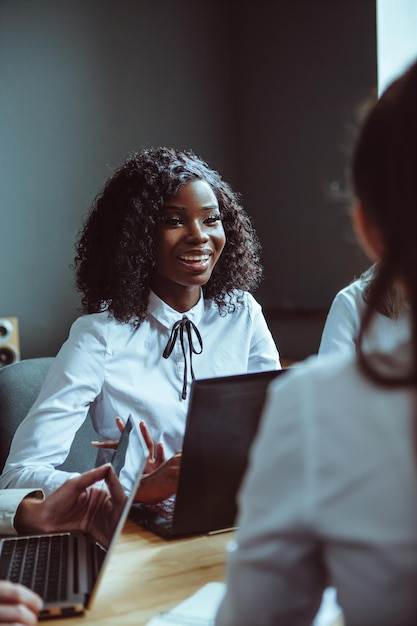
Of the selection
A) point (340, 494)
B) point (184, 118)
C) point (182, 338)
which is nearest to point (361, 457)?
point (340, 494)

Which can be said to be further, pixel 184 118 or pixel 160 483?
pixel 184 118

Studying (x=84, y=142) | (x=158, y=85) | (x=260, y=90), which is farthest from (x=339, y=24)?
(x=84, y=142)

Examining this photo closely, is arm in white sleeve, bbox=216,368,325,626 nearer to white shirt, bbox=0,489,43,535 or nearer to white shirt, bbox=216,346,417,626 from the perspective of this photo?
white shirt, bbox=216,346,417,626

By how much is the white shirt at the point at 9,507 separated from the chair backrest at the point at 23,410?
528 millimetres

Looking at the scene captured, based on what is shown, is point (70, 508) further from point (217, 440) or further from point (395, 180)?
point (395, 180)

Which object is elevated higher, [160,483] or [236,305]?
[236,305]

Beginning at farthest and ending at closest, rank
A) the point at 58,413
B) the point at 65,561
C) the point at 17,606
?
the point at 58,413 < the point at 65,561 < the point at 17,606

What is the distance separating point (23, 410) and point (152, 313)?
1.31 feet

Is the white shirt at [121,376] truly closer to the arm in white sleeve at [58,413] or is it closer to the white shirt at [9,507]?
the arm in white sleeve at [58,413]

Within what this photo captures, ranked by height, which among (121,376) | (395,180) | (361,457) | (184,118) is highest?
(184,118)

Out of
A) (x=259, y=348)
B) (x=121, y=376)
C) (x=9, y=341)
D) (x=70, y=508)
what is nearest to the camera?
(x=70, y=508)

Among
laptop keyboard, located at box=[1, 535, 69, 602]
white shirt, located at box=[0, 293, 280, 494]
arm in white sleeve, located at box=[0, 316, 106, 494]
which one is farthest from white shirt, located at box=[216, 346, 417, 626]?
white shirt, located at box=[0, 293, 280, 494]

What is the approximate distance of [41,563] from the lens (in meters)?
1.01

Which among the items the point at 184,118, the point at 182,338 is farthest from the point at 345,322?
the point at 184,118
